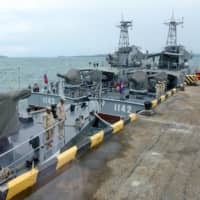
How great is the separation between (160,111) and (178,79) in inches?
350

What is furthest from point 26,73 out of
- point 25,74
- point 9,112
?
point 9,112

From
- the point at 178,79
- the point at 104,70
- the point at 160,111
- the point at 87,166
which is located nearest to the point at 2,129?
the point at 87,166

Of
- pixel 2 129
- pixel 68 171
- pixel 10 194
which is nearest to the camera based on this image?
pixel 10 194

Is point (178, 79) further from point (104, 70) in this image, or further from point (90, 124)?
point (90, 124)

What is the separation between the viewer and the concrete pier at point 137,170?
128 inches

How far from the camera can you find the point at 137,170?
3941 millimetres

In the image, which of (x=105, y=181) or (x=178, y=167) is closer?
(x=105, y=181)

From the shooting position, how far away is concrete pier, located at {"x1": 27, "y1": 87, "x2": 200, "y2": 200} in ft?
10.7

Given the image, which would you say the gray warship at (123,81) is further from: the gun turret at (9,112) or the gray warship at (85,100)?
the gun turret at (9,112)

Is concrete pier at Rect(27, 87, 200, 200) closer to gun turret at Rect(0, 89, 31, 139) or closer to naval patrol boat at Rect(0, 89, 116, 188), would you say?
naval patrol boat at Rect(0, 89, 116, 188)

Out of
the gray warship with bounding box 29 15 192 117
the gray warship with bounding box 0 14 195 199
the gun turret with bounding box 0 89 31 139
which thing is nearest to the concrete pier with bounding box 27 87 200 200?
the gray warship with bounding box 0 14 195 199

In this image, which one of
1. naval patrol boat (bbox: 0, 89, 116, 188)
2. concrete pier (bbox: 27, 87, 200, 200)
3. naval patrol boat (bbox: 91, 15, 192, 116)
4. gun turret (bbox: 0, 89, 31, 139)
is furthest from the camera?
naval patrol boat (bbox: 91, 15, 192, 116)

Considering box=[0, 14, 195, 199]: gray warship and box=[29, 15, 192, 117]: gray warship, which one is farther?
box=[29, 15, 192, 117]: gray warship

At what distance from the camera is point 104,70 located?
16.8m
